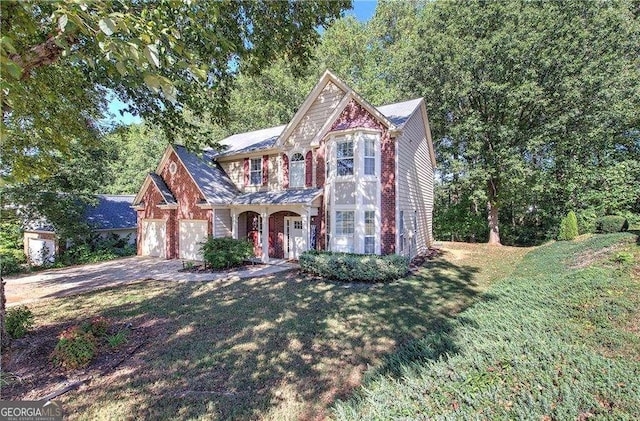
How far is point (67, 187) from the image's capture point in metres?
17.3

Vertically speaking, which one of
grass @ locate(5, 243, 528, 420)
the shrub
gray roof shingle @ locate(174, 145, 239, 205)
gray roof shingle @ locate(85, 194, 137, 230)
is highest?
gray roof shingle @ locate(174, 145, 239, 205)

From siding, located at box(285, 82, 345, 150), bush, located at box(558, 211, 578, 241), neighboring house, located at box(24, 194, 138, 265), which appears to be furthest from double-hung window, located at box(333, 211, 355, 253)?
neighboring house, located at box(24, 194, 138, 265)

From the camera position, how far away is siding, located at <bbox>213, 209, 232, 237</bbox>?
51.2 feet

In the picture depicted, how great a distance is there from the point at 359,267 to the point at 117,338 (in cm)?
750

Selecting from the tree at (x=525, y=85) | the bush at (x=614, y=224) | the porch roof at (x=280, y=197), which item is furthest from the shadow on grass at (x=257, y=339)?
the tree at (x=525, y=85)

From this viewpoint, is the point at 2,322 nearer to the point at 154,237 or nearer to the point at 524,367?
the point at 524,367

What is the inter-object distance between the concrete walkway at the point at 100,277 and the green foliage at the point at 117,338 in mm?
5067

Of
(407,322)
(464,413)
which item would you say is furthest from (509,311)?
(464,413)

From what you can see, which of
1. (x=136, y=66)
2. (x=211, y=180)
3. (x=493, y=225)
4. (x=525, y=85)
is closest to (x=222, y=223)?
(x=211, y=180)

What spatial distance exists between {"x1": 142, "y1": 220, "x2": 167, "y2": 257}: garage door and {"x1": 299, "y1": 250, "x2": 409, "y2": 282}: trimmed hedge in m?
11.0

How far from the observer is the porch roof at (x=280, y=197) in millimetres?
13289

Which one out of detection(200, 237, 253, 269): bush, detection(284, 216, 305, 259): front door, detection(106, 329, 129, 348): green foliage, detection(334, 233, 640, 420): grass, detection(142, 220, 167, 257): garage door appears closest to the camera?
detection(334, 233, 640, 420): grass

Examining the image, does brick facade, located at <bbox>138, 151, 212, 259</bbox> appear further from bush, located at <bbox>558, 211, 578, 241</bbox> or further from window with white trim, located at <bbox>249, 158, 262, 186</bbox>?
bush, located at <bbox>558, 211, 578, 241</bbox>

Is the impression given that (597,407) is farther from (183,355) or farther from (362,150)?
(362,150)
